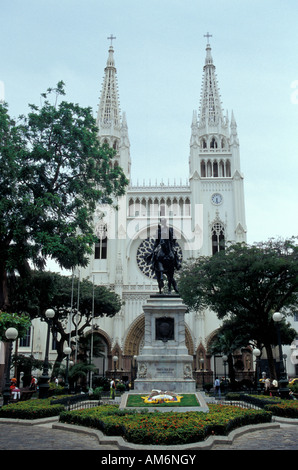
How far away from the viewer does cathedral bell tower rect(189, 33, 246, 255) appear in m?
47.7

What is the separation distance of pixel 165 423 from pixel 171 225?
38.6 meters

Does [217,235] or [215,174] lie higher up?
[215,174]

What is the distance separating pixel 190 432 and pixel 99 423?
9.69 ft

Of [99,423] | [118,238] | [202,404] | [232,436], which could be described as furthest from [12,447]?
[118,238]

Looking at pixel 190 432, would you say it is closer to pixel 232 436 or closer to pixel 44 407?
pixel 232 436

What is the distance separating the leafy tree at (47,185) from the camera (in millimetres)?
18828

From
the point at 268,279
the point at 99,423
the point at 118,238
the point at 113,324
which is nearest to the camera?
the point at 99,423

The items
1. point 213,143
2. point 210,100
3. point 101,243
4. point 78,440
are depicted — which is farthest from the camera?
point 210,100

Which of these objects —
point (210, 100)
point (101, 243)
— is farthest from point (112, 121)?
point (101, 243)

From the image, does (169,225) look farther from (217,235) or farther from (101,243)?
(101,243)

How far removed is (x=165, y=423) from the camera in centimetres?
881

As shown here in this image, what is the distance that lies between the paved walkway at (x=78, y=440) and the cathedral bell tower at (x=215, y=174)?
34.8 metres

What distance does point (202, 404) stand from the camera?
12.6 metres

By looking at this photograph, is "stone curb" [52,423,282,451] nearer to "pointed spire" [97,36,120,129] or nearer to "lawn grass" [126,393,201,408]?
"lawn grass" [126,393,201,408]
